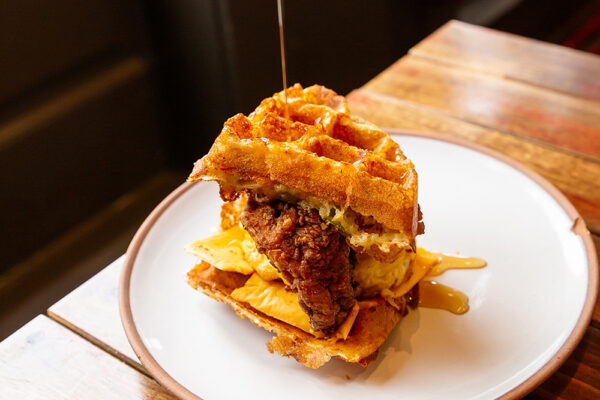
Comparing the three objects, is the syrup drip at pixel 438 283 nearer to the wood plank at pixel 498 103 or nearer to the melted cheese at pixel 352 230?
the melted cheese at pixel 352 230

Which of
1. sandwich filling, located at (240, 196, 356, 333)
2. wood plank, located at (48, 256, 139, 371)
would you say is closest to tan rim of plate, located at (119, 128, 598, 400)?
wood plank, located at (48, 256, 139, 371)

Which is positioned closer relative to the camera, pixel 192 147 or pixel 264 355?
pixel 264 355

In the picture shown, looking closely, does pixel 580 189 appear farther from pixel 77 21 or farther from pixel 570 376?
pixel 77 21

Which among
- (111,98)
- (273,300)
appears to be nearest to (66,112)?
(111,98)

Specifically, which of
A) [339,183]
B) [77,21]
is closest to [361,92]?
[339,183]

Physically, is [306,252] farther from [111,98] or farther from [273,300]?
[111,98]

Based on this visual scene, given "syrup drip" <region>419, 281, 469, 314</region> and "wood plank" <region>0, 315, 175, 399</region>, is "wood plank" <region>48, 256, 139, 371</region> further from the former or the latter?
"syrup drip" <region>419, 281, 469, 314</region>

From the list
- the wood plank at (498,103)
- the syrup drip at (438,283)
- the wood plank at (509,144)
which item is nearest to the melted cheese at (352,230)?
the syrup drip at (438,283)
